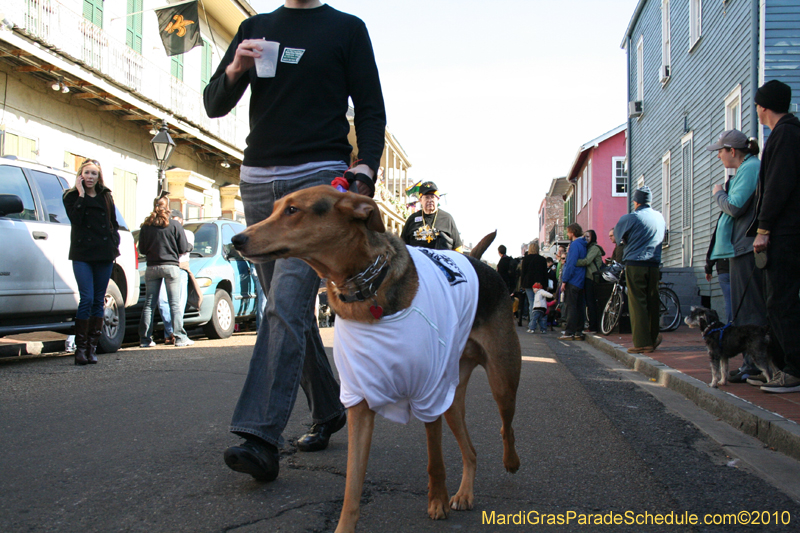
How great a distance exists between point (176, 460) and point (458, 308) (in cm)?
166

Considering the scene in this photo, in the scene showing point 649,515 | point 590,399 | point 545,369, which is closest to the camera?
point 649,515

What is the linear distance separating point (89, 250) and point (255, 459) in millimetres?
5254

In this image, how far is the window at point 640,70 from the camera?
22219 millimetres

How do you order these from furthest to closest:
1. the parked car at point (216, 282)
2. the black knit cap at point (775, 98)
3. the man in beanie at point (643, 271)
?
the parked car at point (216, 282)
the man in beanie at point (643, 271)
the black knit cap at point (775, 98)

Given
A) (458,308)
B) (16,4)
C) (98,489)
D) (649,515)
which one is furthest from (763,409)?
(16,4)

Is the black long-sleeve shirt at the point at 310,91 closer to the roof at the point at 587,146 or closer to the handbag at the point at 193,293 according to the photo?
the handbag at the point at 193,293

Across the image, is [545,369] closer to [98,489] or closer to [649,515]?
[649,515]

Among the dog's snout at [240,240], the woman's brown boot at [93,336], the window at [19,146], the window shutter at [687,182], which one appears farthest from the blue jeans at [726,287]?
the window at [19,146]

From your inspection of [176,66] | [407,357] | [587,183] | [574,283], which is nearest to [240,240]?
[407,357]

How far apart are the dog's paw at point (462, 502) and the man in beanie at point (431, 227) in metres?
3.70

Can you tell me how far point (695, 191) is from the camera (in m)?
15.7

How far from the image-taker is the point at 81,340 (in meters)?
7.18

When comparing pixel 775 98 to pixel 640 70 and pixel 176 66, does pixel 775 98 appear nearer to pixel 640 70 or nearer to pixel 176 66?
pixel 176 66

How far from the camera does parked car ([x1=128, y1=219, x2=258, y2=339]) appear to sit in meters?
10.3
